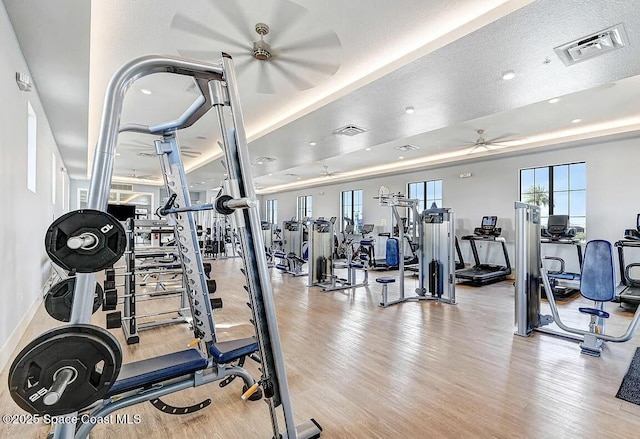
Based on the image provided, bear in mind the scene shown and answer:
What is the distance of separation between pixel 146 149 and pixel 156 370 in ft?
23.6

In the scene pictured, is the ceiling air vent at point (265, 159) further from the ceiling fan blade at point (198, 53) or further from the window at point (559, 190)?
the window at point (559, 190)

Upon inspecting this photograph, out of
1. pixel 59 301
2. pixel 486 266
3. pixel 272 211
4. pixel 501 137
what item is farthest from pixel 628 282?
pixel 272 211

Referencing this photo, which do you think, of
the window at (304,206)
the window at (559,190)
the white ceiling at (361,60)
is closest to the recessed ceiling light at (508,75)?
the white ceiling at (361,60)

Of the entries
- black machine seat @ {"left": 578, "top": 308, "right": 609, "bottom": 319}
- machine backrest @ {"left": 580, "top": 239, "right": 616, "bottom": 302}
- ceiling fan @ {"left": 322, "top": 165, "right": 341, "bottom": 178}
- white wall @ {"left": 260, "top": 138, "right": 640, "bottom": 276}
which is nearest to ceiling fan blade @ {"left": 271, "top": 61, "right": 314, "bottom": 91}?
machine backrest @ {"left": 580, "top": 239, "right": 616, "bottom": 302}

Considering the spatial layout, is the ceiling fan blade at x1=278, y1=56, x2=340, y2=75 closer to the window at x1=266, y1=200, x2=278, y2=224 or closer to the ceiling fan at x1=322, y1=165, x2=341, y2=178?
the ceiling fan at x1=322, y1=165, x2=341, y2=178

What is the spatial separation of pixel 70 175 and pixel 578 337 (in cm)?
1402

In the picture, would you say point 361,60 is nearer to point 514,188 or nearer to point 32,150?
point 32,150

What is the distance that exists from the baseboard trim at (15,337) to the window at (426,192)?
27.2ft

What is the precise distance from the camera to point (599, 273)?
303 cm

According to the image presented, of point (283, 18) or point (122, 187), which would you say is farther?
point (122, 187)

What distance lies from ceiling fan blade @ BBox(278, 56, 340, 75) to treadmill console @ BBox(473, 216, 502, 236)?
5.78 m

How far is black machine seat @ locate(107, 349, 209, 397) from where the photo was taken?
162 cm

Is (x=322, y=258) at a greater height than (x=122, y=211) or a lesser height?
lesser

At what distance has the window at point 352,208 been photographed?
1141cm
